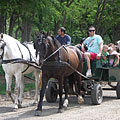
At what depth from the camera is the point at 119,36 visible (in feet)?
119

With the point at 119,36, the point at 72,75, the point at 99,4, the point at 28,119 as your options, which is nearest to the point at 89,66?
the point at 72,75

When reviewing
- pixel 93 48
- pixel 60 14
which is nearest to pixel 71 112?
pixel 93 48

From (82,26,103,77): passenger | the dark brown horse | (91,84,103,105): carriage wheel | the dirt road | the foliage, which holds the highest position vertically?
the foliage

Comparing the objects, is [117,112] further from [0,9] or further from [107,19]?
[107,19]

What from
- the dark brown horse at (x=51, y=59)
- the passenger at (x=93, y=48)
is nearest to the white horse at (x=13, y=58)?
the dark brown horse at (x=51, y=59)

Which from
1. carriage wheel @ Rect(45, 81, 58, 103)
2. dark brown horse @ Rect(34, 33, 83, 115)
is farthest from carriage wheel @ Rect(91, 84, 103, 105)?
carriage wheel @ Rect(45, 81, 58, 103)

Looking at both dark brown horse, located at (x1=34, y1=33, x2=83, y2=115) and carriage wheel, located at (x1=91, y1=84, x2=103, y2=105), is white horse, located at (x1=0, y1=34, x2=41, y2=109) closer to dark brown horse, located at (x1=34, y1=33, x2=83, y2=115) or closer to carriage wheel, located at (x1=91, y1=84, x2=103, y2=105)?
dark brown horse, located at (x1=34, y1=33, x2=83, y2=115)

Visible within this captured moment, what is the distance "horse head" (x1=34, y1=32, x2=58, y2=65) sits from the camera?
910 cm

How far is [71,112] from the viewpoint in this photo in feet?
31.9

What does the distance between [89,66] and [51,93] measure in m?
1.63

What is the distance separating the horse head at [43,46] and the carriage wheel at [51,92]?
2.43 metres

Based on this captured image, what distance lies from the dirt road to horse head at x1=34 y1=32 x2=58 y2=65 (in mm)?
1482

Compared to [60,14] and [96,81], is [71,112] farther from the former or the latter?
[60,14]

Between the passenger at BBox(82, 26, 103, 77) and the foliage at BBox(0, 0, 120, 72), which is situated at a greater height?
the foliage at BBox(0, 0, 120, 72)
